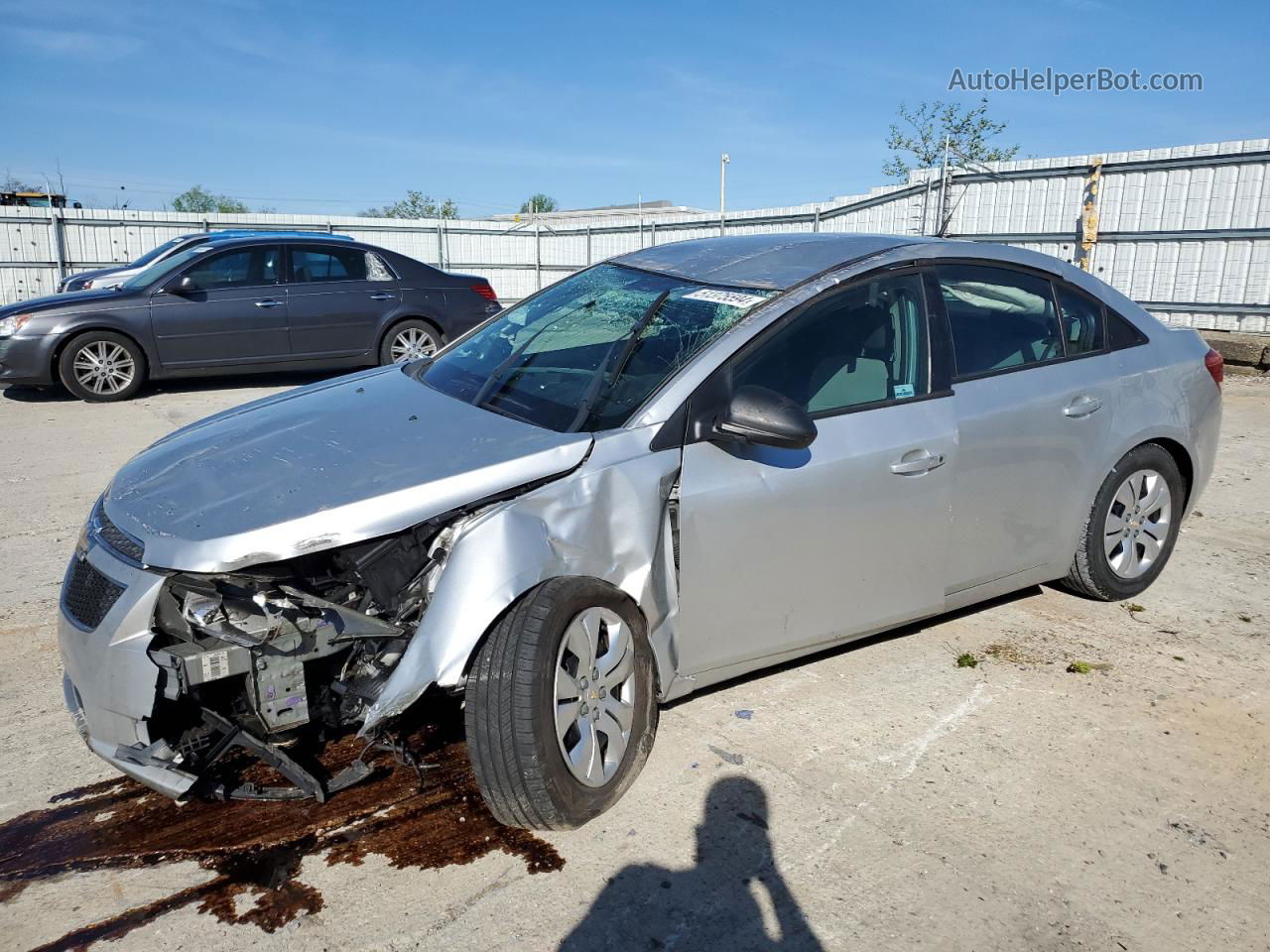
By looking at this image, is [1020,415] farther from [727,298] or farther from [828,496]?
[727,298]

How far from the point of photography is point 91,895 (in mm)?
2639

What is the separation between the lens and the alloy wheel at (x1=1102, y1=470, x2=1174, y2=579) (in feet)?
14.4

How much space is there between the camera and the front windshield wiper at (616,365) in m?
3.18

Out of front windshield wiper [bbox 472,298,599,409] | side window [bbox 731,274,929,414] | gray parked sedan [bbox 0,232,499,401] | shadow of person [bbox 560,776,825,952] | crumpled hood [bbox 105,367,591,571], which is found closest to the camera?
shadow of person [bbox 560,776,825,952]

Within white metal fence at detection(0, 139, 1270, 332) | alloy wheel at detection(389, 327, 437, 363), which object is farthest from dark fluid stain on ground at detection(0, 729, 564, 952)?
white metal fence at detection(0, 139, 1270, 332)

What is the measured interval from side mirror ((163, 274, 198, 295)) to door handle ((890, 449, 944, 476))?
341 inches

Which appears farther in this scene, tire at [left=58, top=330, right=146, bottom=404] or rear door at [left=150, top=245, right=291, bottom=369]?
rear door at [left=150, top=245, right=291, bottom=369]

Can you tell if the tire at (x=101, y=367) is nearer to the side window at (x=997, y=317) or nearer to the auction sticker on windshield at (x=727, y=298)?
the auction sticker on windshield at (x=727, y=298)

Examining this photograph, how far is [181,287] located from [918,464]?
872 cm

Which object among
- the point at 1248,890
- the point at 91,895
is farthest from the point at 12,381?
the point at 1248,890

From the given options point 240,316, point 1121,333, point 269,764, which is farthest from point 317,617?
point 240,316

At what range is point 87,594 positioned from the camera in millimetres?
2807

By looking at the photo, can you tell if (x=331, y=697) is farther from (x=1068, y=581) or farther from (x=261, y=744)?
(x=1068, y=581)

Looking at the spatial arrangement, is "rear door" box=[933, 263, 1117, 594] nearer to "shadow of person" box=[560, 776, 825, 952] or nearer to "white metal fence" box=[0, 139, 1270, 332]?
"shadow of person" box=[560, 776, 825, 952]
